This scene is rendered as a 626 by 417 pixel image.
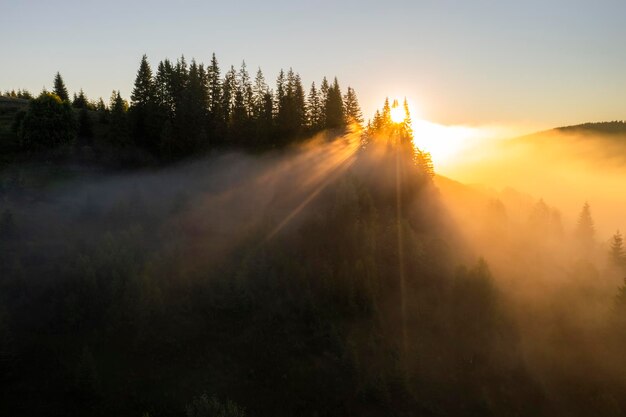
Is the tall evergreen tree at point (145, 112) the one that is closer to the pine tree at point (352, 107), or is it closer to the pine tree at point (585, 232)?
the pine tree at point (352, 107)

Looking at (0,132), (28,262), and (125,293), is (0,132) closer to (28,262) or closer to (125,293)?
(28,262)

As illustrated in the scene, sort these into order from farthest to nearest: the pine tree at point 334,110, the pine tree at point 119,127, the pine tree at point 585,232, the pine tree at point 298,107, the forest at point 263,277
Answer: the pine tree at point 585,232 < the pine tree at point 334,110 < the pine tree at point 298,107 < the pine tree at point 119,127 < the forest at point 263,277

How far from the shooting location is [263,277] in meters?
51.2

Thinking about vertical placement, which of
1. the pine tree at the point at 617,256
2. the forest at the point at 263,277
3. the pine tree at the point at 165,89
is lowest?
the pine tree at the point at 617,256

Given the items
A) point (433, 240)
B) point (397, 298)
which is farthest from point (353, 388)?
point (433, 240)

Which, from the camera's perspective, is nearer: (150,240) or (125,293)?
(125,293)

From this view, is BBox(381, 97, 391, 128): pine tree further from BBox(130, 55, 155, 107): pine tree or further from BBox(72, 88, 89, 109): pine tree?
BBox(72, 88, 89, 109): pine tree

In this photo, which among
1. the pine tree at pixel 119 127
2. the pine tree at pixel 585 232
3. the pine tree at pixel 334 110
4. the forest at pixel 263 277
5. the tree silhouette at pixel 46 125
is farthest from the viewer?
the pine tree at pixel 585 232

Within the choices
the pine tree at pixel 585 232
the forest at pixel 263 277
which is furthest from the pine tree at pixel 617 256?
A: the pine tree at pixel 585 232

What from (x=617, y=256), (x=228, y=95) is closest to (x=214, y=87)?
(x=228, y=95)

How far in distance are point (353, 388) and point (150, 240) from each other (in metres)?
27.5

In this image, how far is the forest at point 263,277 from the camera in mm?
40500

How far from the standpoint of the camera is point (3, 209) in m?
54.4

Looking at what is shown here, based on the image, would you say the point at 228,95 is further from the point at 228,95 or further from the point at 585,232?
the point at 585,232
